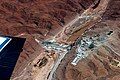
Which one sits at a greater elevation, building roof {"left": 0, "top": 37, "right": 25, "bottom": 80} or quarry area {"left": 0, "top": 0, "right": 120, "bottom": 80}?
building roof {"left": 0, "top": 37, "right": 25, "bottom": 80}

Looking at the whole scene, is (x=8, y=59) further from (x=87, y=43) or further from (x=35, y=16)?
(x=35, y=16)

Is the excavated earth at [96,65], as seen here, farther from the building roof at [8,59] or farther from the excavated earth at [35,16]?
the excavated earth at [35,16]

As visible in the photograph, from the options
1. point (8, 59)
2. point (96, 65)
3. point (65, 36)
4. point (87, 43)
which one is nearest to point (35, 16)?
point (65, 36)

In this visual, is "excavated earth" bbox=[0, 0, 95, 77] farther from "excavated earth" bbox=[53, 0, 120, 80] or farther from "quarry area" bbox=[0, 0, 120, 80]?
"excavated earth" bbox=[53, 0, 120, 80]

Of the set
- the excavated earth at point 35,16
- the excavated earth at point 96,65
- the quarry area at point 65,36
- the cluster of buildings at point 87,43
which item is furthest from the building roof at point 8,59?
the excavated earth at point 35,16

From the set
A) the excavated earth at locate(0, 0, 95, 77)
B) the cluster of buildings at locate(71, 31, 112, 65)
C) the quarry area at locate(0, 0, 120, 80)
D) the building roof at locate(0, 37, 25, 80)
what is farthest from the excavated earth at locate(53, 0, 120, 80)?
the excavated earth at locate(0, 0, 95, 77)

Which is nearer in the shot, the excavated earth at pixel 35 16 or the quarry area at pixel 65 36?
the quarry area at pixel 65 36

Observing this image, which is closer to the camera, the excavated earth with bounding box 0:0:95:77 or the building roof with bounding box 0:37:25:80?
the building roof with bounding box 0:37:25:80
